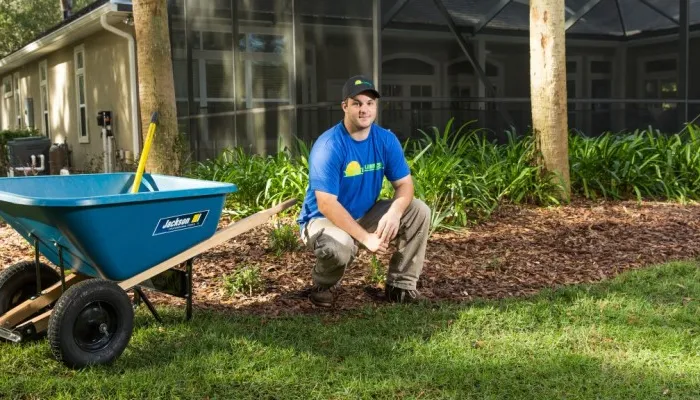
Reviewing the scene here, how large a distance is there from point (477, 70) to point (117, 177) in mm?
6064

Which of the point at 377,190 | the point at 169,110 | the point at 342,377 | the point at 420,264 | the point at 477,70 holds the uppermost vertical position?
the point at 477,70

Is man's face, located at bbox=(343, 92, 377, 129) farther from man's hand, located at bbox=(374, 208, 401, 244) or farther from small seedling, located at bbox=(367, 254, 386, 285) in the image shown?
small seedling, located at bbox=(367, 254, 386, 285)

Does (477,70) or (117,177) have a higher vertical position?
(477,70)

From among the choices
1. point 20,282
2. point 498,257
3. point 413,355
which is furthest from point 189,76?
point 413,355

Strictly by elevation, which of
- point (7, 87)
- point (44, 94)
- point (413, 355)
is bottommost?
point (413, 355)

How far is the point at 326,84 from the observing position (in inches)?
355

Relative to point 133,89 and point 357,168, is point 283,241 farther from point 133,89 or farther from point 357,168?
point 133,89

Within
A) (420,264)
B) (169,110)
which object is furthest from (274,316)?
(169,110)

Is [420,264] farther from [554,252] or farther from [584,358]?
[554,252]

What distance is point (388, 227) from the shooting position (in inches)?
156

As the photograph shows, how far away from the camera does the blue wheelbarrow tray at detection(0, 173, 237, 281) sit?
3.09 meters

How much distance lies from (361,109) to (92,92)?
12.5 m

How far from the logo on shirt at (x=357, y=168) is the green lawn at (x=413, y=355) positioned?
80 centimetres

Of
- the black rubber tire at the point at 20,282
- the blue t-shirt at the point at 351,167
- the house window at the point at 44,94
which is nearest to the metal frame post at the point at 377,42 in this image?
the blue t-shirt at the point at 351,167
